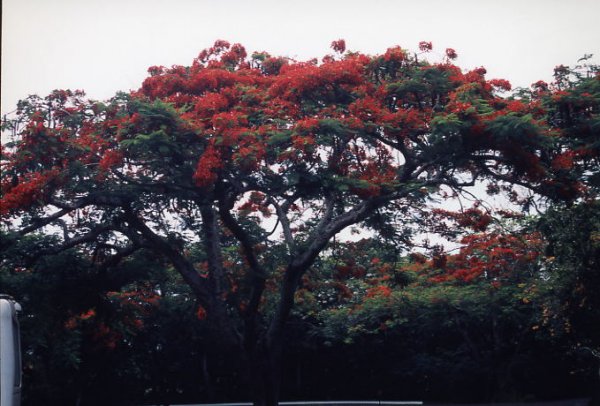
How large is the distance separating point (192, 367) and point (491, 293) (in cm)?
715

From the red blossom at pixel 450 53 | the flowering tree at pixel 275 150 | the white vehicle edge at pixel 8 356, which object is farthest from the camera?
the red blossom at pixel 450 53

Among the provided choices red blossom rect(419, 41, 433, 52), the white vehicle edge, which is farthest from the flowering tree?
the white vehicle edge

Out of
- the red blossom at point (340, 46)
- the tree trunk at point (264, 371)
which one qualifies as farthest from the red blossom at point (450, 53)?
the tree trunk at point (264, 371)

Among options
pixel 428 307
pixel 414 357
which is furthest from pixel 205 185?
pixel 414 357

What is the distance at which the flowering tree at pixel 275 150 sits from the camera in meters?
10.4

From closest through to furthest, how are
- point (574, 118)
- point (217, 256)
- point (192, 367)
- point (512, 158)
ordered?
point (512, 158) → point (574, 118) → point (217, 256) → point (192, 367)

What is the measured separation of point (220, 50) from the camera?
13.1 metres

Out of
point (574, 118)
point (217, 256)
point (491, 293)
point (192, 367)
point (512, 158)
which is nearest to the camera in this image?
point (512, 158)

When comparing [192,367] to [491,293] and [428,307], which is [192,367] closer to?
[428,307]

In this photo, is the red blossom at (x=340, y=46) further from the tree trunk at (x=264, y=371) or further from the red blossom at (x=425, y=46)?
the tree trunk at (x=264, y=371)

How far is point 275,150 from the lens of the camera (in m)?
10.4

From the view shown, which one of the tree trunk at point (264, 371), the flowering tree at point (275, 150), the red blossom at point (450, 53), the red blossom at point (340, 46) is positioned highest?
the red blossom at point (340, 46)

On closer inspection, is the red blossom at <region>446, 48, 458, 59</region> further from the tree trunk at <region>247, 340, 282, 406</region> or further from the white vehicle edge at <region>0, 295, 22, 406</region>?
the white vehicle edge at <region>0, 295, 22, 406</region>

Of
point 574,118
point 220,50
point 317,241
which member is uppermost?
point 220,50
